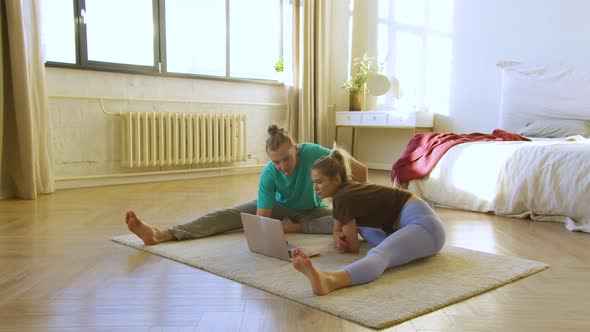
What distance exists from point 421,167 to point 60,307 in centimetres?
267

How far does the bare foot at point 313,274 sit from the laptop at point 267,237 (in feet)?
1.15

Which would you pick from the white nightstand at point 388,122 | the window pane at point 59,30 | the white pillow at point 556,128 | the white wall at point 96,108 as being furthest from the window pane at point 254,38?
the white pillow at point 556,128

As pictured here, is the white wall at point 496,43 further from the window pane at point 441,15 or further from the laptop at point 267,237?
the laptop at point 267,237

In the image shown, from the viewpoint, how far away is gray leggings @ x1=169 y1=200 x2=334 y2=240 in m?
2.39

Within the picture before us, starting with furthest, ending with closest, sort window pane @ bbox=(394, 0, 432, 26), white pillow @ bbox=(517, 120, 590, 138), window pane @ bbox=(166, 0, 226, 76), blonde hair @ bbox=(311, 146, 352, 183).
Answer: window pane @ bbox=(394, 0, 432, 26)
window pane @ bbox=(166, 0, 226, 76)
white pillow @ bbox=(517, 120, 590, 138)
blonde hair @ bbox=(311, 146, 352, 183)

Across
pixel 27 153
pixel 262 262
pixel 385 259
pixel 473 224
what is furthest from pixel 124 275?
pixel 27 153

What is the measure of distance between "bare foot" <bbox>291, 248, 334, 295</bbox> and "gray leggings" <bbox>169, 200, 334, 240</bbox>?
86 centimetres

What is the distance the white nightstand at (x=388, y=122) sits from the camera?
5.17 meters

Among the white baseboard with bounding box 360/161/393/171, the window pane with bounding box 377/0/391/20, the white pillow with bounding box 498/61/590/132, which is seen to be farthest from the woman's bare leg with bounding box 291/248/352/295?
the window pane with bounding box 377/0/391/20

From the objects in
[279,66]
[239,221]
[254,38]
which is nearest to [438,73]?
[279,66]

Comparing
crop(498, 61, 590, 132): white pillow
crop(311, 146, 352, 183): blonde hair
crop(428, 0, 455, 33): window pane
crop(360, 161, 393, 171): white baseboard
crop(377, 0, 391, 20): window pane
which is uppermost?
crop(377, 0, 391, 20): window pane

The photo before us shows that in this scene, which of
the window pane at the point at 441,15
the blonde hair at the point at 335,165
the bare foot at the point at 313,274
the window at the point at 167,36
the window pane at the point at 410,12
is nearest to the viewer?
the bare foot at the point at 313,274

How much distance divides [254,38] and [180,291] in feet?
14.4

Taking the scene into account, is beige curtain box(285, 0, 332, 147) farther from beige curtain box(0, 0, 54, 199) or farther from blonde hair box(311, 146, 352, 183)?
blonde hair box(311, 146, 352, 183)
